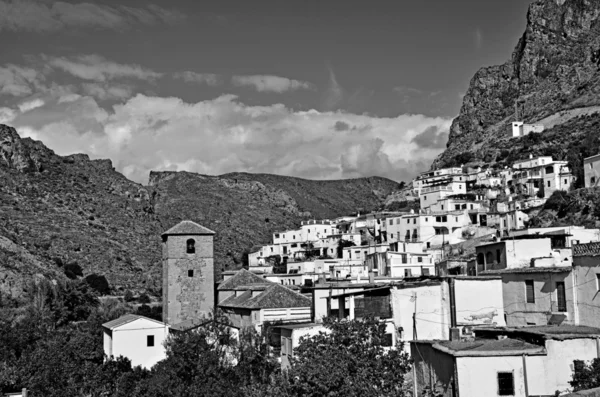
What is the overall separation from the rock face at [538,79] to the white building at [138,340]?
3567 inches

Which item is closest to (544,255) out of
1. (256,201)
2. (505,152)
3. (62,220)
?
(62,220)

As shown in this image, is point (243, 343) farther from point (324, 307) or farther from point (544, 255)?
point (544, 255)

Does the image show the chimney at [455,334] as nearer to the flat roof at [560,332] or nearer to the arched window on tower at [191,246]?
the flat roof at [560,332]

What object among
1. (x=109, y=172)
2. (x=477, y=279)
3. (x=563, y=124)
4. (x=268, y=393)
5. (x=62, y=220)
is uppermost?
(x=563, y=124)

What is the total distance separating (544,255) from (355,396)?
1555cm

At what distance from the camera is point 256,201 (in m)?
143

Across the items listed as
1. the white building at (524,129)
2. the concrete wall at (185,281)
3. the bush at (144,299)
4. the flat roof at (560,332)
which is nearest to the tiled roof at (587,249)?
the flat roof at (560,332)

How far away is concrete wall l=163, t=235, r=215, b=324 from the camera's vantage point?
4828cm

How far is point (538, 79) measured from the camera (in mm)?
165625

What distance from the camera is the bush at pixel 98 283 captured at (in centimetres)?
7634

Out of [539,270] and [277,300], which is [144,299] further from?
[539,270]

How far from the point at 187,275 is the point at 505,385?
33652 mm

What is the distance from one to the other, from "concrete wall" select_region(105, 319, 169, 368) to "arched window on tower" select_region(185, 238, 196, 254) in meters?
6.52

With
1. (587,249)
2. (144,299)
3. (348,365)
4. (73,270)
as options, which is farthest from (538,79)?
(348,365)
